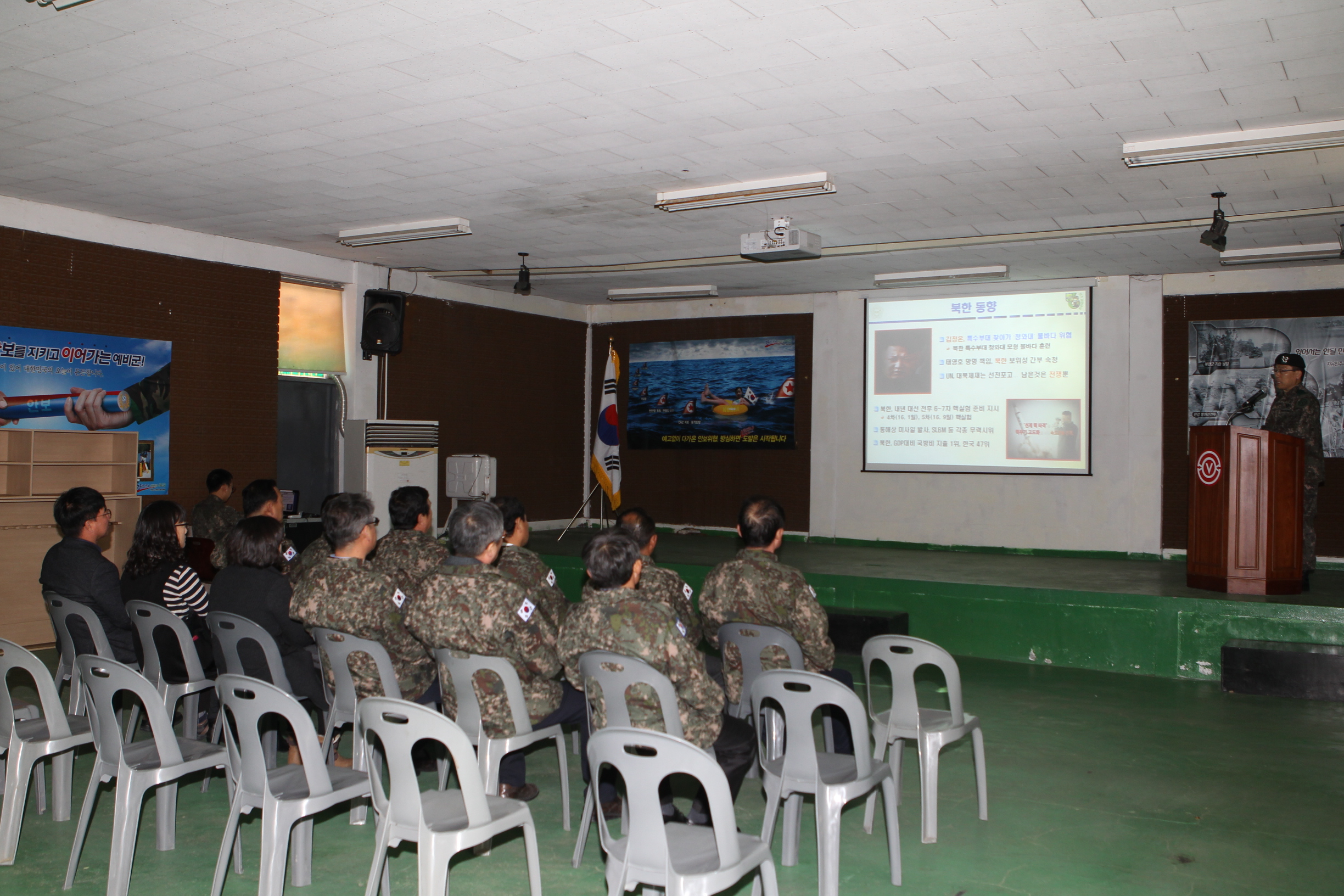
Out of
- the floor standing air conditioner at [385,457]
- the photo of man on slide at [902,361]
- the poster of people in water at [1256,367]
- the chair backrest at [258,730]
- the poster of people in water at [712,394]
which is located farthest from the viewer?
the poster of people in water at [712,394]

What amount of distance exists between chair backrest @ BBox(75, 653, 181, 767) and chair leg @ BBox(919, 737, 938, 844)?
97.9 inches

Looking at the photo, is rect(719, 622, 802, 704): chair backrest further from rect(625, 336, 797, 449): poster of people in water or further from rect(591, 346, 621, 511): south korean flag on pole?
rect(625, 336, 797, 449): poster of people in water

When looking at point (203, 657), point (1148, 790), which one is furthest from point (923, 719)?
point (203, 657)

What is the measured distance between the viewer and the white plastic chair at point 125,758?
2975 mm

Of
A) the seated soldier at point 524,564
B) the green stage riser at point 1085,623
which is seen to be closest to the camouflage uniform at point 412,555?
the seated soldier at point 524,564

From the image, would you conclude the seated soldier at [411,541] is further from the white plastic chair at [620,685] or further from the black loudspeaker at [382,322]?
the black loudspeaker at [382,322]

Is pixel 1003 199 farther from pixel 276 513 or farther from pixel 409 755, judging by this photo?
pixel 409 755

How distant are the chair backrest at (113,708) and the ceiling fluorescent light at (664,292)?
7.45 metres

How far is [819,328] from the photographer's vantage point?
34.6 feet

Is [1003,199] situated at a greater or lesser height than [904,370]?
greater

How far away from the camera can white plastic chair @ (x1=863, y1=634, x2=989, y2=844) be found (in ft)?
11.7

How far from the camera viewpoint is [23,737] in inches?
133

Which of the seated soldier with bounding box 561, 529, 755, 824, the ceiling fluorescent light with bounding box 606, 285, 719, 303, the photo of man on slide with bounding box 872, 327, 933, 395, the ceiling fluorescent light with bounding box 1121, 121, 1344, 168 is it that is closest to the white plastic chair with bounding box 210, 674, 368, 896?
the seated soldier with bounding box 561, 529, 755, 824

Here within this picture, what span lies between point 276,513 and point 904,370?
6575 millimetres
